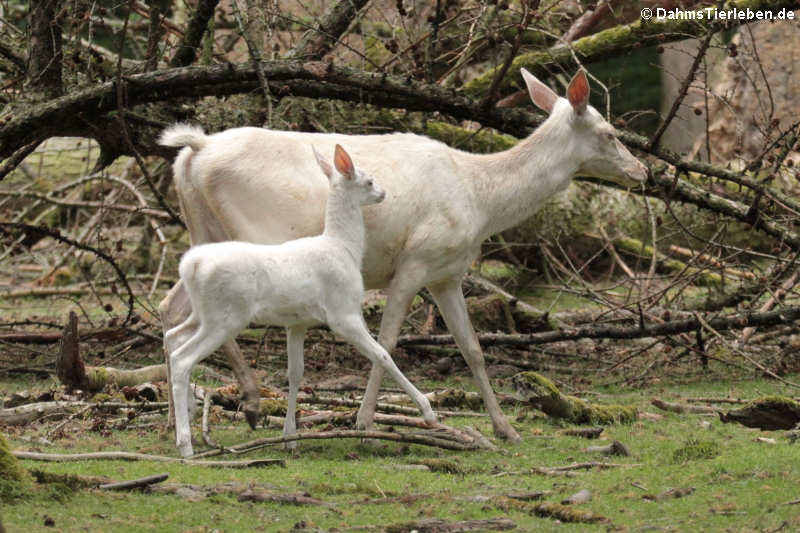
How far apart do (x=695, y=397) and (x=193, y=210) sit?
399 centimetres

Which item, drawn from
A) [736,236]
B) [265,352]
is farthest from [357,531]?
[736,236]

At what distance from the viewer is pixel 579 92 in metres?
8.13

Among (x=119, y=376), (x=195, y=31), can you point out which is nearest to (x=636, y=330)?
(x=119, y=376)

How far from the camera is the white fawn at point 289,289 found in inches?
252

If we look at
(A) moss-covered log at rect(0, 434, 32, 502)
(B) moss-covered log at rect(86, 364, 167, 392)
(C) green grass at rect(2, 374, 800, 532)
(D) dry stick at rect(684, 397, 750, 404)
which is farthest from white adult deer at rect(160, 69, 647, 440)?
(A) moss-covered log at rect(0, 434, 32, 502)

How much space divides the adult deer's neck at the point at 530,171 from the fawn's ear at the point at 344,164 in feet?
4.63

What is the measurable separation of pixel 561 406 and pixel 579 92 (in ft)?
7.04

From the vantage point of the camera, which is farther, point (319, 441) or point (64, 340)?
point (64, 340)

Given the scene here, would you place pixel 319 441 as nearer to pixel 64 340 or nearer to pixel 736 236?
pixel 64 340

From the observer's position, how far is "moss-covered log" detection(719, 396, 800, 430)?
6.81m

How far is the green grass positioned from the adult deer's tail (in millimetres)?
1805

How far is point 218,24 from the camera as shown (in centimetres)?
1330

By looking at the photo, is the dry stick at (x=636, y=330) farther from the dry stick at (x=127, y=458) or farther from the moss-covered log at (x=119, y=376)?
the dry stick at (x=127, y=458)

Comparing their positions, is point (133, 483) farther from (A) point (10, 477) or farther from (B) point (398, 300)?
(B) point (398, 300)
